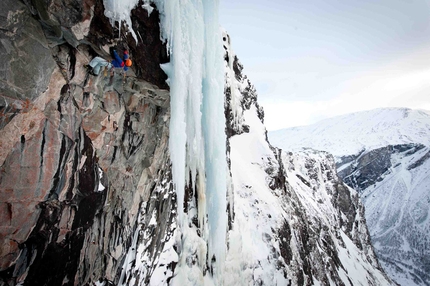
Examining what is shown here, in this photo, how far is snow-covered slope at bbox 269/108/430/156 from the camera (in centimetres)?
11650

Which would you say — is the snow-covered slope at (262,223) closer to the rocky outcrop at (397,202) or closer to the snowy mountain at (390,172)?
the rocky outcrop at (397,202)

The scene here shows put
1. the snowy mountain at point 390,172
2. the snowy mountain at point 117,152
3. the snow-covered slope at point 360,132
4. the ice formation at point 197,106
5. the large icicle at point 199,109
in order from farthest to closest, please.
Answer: the snow-covered slope at point 360,132 → the snowy mountain at point 390,172 → the large icicle at point 199,109 → the ice formation at point 197,106 → the snowy mountain at point 117,152

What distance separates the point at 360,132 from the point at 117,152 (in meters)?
158

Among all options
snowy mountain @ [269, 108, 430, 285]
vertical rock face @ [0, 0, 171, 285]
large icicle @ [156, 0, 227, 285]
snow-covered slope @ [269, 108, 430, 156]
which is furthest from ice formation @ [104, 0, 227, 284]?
snow-covered slope @ [269, 108, 430, 156]

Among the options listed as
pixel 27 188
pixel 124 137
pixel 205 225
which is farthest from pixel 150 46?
pixel 205 225

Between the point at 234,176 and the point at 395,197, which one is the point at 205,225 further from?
the point at 395,197

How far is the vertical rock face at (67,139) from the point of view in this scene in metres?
3.60

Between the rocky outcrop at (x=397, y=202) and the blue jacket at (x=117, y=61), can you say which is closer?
the blue jacket at (x=117, y=61)

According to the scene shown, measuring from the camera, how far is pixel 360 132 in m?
134

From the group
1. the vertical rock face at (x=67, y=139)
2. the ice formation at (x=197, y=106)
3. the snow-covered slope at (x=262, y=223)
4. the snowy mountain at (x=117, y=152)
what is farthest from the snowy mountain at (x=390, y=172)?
the vertical rock face at (x=67, y=139)

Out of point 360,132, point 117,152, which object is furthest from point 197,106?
point 360,132

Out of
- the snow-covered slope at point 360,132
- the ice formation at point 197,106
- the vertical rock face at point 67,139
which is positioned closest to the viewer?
the vertical rock face at point 67,139

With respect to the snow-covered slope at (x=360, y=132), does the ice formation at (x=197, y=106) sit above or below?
below

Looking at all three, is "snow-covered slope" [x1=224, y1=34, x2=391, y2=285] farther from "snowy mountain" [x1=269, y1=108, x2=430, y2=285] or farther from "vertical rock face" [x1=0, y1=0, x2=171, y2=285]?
"snowy mountain" [x1=269, y1=108, x2=430, y2=285]
